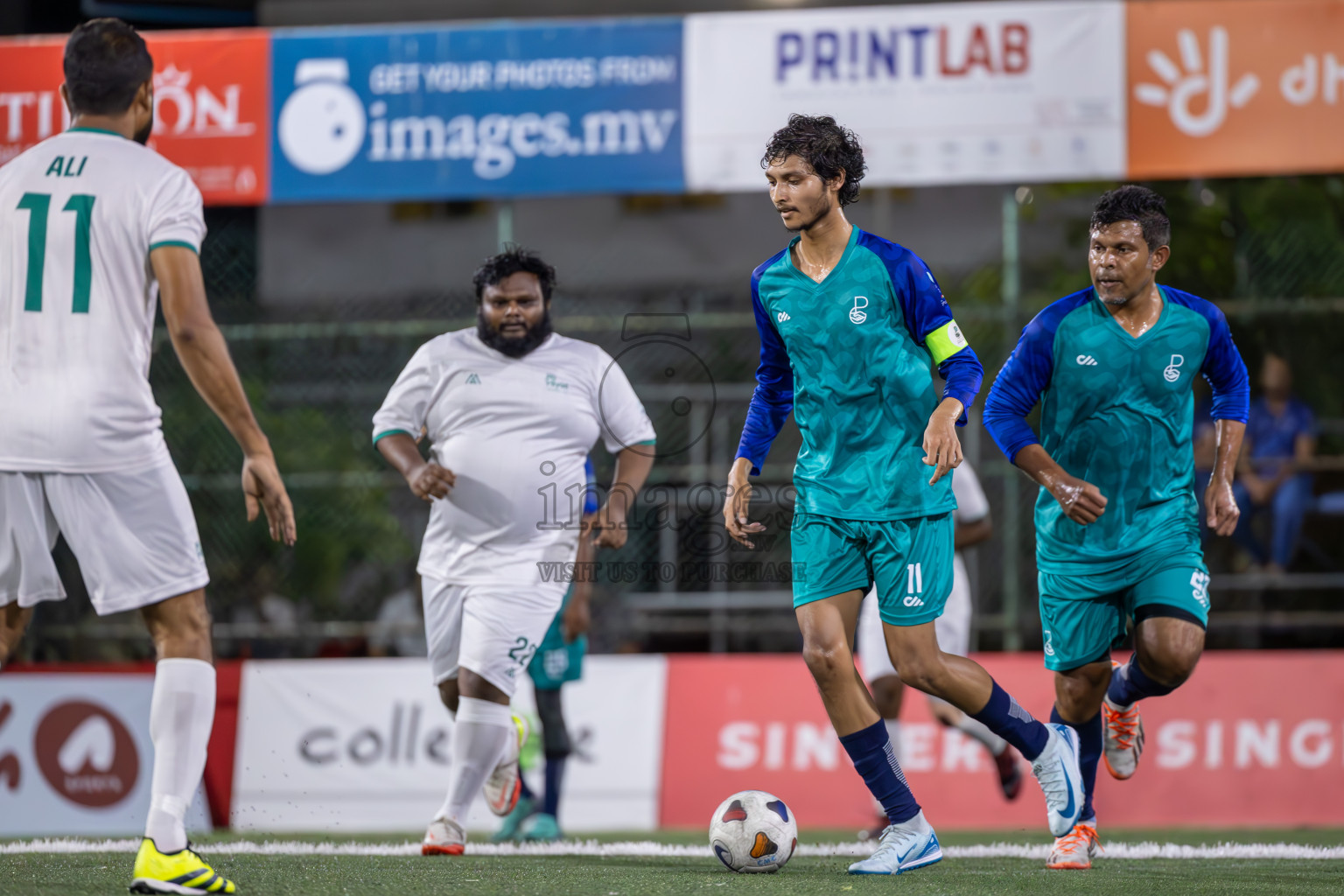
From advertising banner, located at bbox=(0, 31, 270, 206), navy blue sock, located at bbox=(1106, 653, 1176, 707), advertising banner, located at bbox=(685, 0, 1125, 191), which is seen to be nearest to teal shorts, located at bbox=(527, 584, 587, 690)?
navy blue sock, located at bbox=(1106, 653, 1176, 707)

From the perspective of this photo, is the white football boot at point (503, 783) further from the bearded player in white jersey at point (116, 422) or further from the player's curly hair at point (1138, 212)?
the player's curly hair at point (1138, 212)

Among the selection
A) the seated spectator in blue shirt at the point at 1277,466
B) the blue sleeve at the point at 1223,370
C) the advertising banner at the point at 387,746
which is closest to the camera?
the blue sleeve at the point at 1223,370

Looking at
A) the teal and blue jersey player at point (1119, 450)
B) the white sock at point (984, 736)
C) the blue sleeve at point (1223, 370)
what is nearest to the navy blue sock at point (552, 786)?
the white sock at point (984, 736)

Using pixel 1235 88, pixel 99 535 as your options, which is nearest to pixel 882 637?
pixel 99 535

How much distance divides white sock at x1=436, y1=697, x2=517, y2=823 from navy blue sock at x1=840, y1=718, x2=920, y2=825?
161 centimetres

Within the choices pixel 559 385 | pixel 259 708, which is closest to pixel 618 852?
pixel 559 385

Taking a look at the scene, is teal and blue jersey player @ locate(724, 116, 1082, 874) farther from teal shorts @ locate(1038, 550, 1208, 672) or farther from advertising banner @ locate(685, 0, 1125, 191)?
advertising banner @ locate(685, 0, 1125, 191)

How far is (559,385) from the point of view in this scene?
6344 millimetres

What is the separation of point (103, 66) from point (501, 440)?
2.51 m

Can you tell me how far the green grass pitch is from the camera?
14.3 feet

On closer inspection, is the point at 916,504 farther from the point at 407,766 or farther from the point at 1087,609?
the point at 407,766

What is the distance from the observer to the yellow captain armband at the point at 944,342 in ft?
16.3

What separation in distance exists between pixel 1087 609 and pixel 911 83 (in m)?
4.96

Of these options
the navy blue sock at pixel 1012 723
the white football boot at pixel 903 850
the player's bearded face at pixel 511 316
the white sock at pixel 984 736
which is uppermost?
the player's bearded face at pixel 511 316
